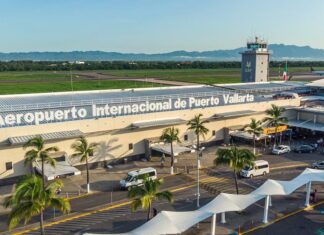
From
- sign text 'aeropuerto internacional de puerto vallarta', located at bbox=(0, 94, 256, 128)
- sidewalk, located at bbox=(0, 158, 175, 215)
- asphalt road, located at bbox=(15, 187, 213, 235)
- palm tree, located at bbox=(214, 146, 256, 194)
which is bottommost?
sidewalk, located at bbox=(0, 158, 175, 215)

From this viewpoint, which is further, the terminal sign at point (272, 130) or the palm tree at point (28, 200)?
the terminal sign at point (272, 130)

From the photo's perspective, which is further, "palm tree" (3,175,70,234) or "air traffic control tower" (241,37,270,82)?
"air traffic control tower" (241,37,270,82)

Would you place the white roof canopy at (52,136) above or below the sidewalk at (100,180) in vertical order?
above

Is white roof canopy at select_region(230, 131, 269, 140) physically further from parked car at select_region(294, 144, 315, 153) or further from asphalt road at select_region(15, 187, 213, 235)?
asphalt road at select_region(15, 187, 213, 235)

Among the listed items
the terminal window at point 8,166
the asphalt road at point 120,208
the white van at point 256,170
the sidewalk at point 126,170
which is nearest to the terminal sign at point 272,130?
the sidewalk at point 126,170

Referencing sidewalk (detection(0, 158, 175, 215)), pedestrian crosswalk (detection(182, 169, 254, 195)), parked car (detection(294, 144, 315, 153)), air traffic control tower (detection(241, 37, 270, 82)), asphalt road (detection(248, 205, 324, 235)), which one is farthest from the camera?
air traffic control tower (detection(241, 37, 270, 82))

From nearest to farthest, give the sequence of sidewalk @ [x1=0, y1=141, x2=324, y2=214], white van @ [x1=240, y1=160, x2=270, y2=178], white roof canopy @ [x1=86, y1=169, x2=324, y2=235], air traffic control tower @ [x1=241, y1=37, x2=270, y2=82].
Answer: white roof canopy @ [x1=86, y1=169, x2=324, y2=235]
sidewalk @ [x1=0, y1=141, x2=324, y2=214]
white van @ [x1=240, y1=160, x2=270, y2=178]
air traffic control tower @ [x1=241, y1=37, x2=270, y2=82]

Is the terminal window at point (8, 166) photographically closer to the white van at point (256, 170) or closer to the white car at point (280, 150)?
the white van at point (256, 170)

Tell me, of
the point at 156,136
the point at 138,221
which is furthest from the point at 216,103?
the point at 138,221

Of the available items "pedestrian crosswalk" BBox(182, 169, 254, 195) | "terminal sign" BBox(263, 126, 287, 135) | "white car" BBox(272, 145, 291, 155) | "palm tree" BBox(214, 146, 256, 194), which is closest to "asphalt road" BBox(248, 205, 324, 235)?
"palm tree" BBox(214, 146, 256, 194)

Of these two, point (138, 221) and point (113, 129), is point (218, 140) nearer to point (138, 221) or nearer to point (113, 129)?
point (113, 129)
